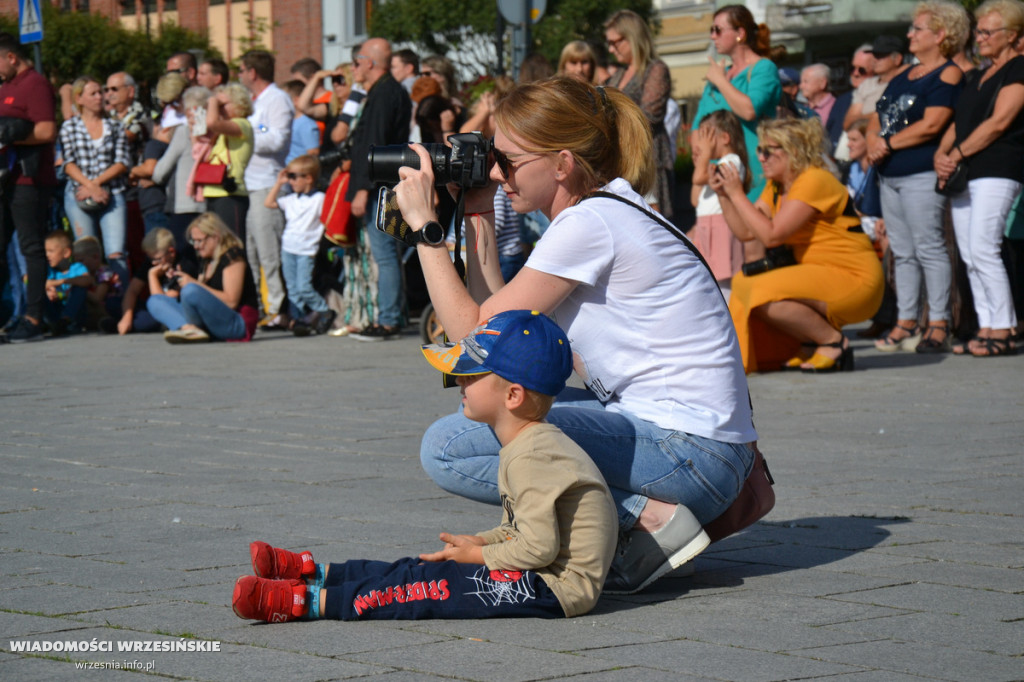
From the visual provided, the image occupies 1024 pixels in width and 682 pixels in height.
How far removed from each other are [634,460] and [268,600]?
1.03m

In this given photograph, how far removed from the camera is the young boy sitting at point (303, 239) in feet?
40.2

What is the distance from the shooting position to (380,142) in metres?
10.8

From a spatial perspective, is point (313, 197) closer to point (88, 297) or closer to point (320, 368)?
point (88, 297)

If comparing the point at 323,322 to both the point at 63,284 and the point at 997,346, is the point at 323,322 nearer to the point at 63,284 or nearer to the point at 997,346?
the point at 63,284

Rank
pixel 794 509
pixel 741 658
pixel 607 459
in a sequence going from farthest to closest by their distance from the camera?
1. pixel 794 509
2. pixel 607 459
3. pixel 741 658

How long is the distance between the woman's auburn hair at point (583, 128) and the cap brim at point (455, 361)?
675mm

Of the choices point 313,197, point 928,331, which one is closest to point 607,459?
point 928,331

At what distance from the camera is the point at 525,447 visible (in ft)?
11.6

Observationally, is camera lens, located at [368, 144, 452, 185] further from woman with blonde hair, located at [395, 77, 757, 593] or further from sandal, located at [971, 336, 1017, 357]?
sandal, located at [971, 336, 1017, 357]

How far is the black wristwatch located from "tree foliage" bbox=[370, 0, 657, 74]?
27690 millimetres

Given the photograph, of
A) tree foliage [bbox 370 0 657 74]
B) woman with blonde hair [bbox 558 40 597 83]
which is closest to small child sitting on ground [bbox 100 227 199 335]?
woman with blonde hair [bbox 558 40 597 83]

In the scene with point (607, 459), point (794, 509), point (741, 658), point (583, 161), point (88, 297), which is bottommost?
point (88, 297)

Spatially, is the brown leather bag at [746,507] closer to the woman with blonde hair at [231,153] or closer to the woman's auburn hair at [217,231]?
the woman's auburn hair at [217,231]

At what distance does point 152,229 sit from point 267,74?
179cm
